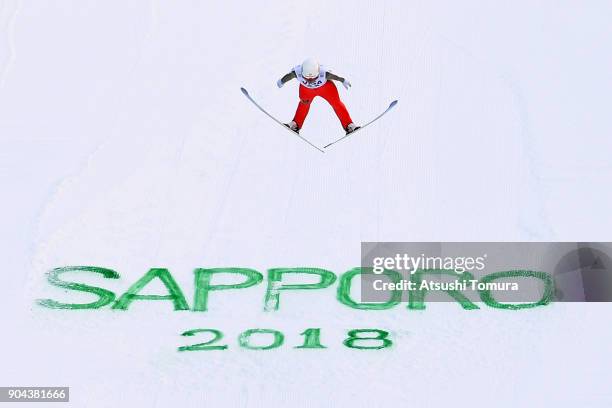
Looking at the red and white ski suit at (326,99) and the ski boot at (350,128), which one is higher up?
the red and white ski suit at (326,99)

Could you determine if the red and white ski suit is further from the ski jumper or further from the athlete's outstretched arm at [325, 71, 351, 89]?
the athlete's outstretched arm at [325, 71, 351, 89]

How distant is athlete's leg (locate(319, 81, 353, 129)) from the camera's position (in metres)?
11.9

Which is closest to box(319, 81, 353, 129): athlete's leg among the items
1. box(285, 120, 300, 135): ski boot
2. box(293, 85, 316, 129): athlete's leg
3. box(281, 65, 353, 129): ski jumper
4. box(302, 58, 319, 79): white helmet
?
box(281, 65, 353, 129): ski jumper

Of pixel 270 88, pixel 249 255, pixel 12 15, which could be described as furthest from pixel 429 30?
pixel 12 15

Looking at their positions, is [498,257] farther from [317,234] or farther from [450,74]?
[450,74]

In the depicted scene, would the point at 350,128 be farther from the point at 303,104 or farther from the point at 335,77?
the point at 335,77

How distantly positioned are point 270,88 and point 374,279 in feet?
11.5

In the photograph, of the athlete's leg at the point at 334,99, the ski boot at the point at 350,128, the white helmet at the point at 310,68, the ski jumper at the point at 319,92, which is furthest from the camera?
the ski boot at the point at 350,128

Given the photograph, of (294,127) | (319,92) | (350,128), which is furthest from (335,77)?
(294,127)

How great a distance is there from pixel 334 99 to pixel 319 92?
0.70ft

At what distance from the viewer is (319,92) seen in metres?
11.9

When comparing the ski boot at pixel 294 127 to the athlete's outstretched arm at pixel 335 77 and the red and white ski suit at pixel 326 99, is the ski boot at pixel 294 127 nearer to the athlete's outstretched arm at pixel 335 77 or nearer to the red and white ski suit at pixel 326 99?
the red and white ski suit at pixel 326 99

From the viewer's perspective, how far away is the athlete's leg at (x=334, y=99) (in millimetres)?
11852

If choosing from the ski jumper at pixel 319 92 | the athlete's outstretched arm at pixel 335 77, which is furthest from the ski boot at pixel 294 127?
the athlete's outstretched arm at pixel 335 77
